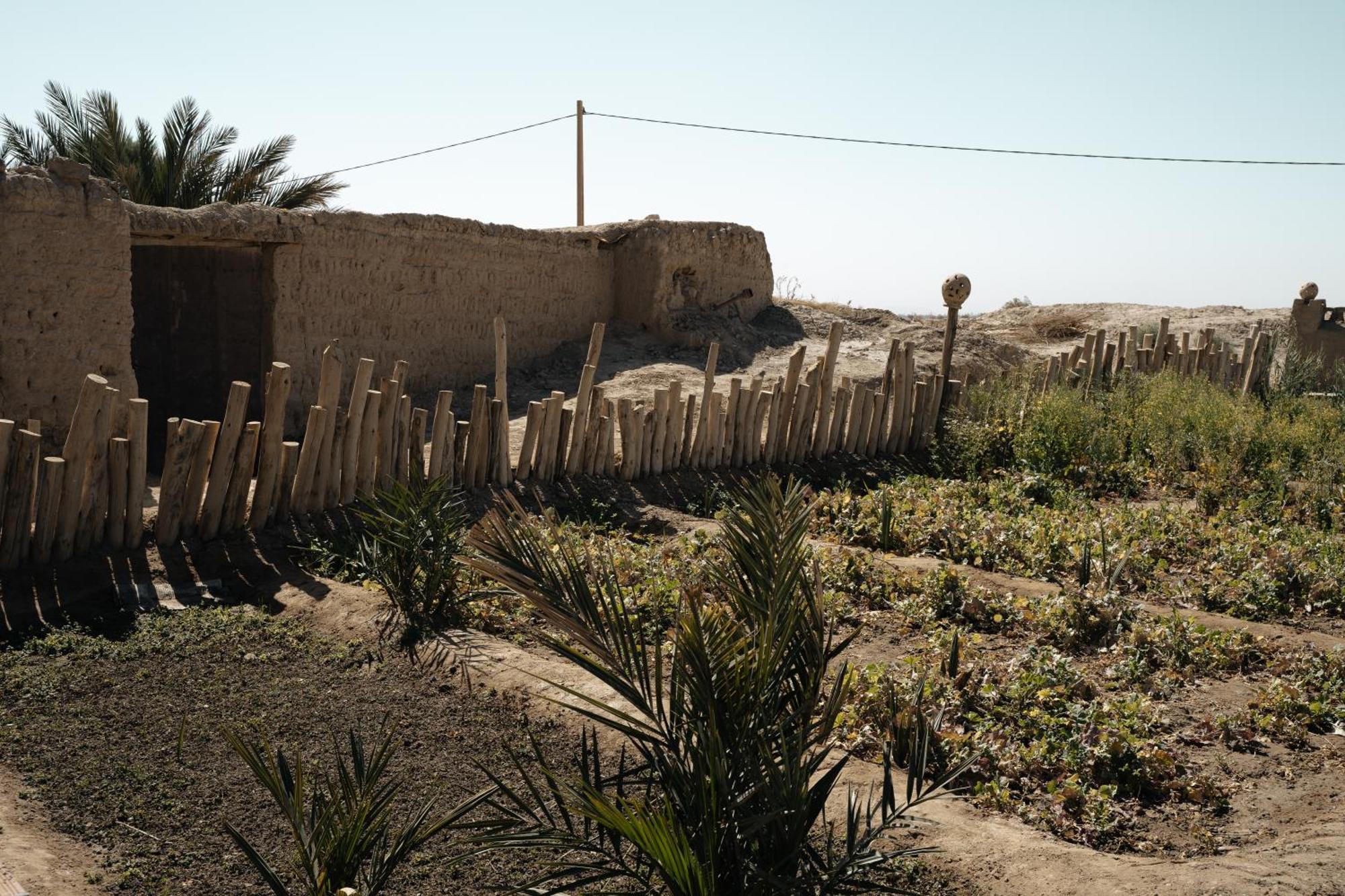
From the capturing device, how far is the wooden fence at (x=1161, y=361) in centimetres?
1055

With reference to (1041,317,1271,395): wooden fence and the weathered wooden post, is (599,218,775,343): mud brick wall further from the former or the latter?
(1041,317,1271,395): wooden fence

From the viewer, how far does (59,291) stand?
24.5 feet

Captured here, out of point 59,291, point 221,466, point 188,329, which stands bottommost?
point 221,466

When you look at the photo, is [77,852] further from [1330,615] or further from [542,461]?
[1330,615]

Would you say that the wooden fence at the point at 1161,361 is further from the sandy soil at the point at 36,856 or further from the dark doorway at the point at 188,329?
the sandy soil at the point at 36,856

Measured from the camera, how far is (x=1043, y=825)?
359 centimetres

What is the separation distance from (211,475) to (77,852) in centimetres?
294

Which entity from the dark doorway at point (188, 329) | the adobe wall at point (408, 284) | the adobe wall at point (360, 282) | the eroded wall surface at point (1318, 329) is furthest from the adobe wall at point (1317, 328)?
the dark doorway at point (188, 329)

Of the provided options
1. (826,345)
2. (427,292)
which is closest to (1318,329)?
(826,345)

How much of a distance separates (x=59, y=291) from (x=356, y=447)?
8.87ft

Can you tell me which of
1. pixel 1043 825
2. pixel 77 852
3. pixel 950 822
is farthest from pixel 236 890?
pixel 1043 825

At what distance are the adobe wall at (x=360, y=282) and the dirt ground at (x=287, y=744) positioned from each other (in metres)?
2.68

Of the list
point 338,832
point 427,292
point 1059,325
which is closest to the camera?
point 338,832

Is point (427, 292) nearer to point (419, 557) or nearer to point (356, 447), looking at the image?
point (356, 447)
